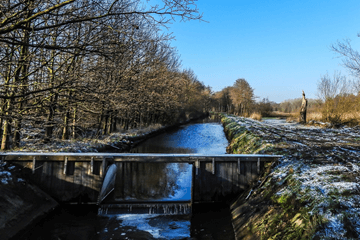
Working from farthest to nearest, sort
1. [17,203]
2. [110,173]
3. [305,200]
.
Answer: [110,173] → [17,203] → [305,200]

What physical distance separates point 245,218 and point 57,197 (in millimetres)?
6581

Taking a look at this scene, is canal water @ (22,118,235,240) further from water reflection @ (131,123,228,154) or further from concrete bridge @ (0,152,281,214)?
water reflection @ (131,123,228,154)

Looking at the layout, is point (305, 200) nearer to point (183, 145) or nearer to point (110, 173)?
point (110, 173)

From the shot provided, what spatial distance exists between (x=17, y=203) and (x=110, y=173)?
10.7 ft

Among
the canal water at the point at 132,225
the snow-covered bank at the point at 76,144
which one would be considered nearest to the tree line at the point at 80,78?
the snow-covered bank at the point at 76,144

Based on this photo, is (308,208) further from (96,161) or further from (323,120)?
(323,120)

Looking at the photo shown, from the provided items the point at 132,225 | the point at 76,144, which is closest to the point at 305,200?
the point at 132,225

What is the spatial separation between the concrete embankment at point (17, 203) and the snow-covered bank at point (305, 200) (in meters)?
5.81

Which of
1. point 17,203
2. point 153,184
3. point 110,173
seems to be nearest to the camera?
point 17,203

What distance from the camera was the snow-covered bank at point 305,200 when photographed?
461 centimetres

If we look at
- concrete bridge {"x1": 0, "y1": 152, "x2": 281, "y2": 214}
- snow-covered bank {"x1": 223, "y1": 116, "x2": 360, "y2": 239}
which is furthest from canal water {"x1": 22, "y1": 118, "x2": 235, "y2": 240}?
snow-covered bank {"x1": 223, "y1": 116, "x2": 360, "y2": 239}

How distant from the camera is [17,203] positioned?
23.0 feet

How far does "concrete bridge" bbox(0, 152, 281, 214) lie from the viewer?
890 cm

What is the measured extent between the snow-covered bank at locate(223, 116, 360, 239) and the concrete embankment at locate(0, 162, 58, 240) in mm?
5806
